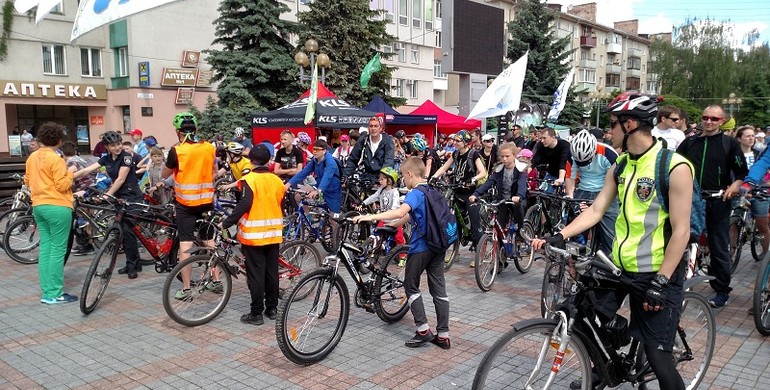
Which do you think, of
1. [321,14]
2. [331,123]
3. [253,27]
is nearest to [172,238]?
[331,123]

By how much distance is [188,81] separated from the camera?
3128 cm

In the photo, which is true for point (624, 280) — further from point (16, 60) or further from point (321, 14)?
point (16, 60)

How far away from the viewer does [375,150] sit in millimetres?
9047

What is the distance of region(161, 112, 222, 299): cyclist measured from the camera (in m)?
6.29

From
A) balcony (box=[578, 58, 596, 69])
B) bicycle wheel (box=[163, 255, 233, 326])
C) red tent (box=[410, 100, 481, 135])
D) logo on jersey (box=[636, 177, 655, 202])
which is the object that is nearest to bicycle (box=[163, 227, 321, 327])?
bicycle wheel (box=[163, 255, 233, 326])

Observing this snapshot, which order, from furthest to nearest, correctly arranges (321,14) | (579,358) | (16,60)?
(16,60)
(321,14)
(579,358)

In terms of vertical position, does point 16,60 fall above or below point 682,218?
above

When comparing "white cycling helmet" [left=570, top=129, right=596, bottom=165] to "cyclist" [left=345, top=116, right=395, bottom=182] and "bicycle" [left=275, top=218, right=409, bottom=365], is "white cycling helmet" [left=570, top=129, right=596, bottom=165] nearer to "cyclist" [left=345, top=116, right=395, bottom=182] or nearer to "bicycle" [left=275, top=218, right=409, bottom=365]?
"bicycle" [left=275, top=218, right=409, bottom=365]

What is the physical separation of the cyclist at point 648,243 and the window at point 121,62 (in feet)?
104

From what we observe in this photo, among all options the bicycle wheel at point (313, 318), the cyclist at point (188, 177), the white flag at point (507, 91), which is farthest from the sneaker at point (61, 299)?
the white flag at point (507, 91)

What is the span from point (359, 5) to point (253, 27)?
5.66m

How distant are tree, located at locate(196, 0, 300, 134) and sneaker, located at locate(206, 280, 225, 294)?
17035mm

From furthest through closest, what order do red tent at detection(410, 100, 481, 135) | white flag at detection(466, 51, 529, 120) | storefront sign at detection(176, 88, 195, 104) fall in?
storefront sign at detection(176, 88, 195, 104) < red tent at detection(410, 100, 481, 135) < white flag at detection(466, 51, 529, 120)

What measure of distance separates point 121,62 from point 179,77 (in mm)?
3128
